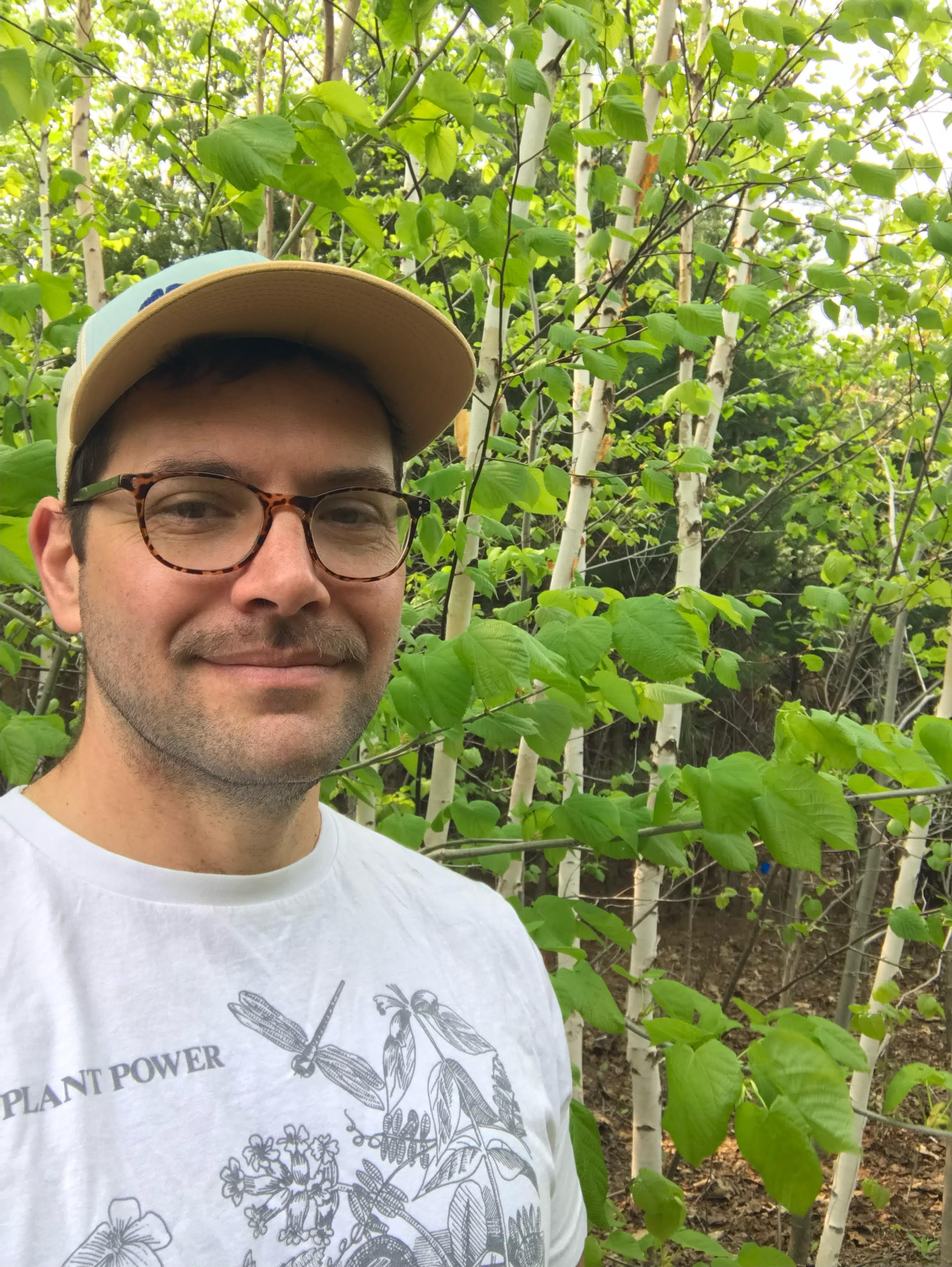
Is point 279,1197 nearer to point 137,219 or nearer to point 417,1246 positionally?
point 417,1246

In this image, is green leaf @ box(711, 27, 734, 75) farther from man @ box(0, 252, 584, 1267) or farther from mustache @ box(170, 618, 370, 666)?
mustache @ box(170, 618, 370, 666)

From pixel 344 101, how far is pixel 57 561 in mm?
915

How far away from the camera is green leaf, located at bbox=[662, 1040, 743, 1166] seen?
125cm

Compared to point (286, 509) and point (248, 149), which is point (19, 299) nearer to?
point (248, 149)

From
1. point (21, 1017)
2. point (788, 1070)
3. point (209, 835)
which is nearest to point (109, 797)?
point (209, 835)

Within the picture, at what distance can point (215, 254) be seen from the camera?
45.0 inches

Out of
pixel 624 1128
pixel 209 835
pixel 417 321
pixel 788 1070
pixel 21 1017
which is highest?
pixel 417 321

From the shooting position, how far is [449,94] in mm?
1646

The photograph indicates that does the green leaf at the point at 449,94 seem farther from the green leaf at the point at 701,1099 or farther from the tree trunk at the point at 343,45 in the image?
the green leaf at the point at 701,1099

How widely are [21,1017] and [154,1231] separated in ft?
0.74

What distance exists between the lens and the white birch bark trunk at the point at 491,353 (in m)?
2.27

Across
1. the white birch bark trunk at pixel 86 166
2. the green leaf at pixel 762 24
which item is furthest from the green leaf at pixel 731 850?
Answer: the white birch bark trunk at pixel 86 166

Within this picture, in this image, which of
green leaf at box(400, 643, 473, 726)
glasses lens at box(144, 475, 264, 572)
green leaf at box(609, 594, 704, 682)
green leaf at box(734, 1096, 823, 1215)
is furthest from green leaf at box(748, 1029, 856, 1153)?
glasses lens at box(144, 475, 264, 572)

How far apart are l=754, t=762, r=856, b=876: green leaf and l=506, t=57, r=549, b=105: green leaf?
148 cm
